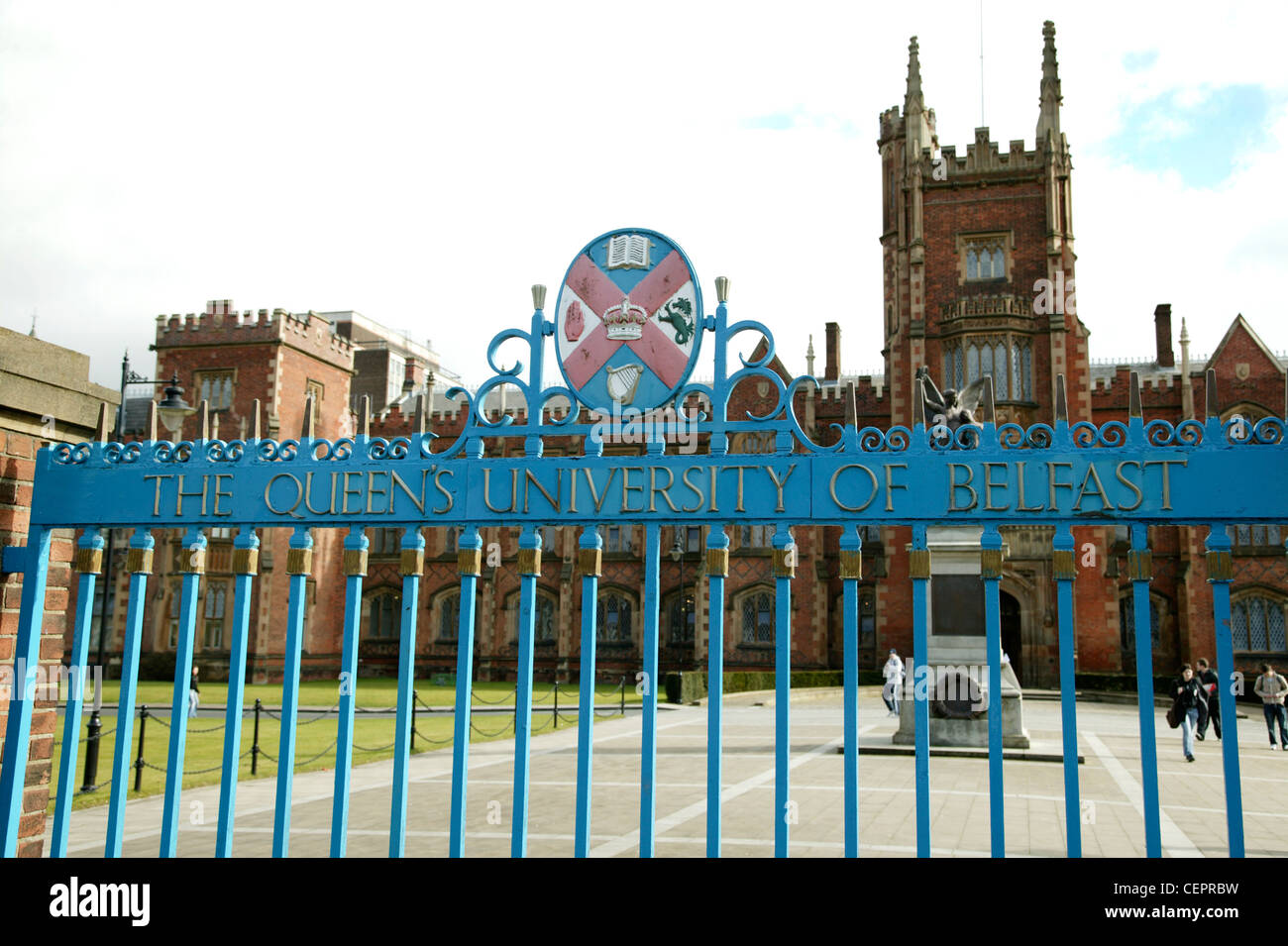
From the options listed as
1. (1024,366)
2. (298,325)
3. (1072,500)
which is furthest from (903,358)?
(1072,500)

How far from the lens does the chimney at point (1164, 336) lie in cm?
4047

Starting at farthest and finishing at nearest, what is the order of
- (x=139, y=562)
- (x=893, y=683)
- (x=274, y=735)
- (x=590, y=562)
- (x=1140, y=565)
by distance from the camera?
1. (x=893, y=683)
2. (x=274, y=735)
3. (x=139, y=562)
4. (x=590, y=562)
5. (x=1140, y=565)

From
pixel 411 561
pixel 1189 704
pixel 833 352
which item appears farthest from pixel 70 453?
pixel 833 352

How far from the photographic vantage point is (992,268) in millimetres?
37156

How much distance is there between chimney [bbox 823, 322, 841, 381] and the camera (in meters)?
44.4

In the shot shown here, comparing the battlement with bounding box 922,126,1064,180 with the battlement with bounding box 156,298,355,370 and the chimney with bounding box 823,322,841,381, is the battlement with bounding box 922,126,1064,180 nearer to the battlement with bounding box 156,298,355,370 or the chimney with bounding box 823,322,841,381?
the chimney with bounding box 823,322,841,381

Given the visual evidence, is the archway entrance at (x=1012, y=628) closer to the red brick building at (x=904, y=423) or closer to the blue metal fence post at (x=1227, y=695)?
the red brick building at (x=904, y=423)

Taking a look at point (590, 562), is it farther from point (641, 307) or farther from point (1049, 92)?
point (1049, 92)

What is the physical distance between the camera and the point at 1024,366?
3594 centimetres

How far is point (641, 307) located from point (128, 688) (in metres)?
2.88

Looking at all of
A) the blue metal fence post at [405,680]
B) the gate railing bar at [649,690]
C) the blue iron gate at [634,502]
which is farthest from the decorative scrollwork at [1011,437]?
the blue metal fence post at [405,680]

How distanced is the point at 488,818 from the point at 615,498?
653 centimetres
